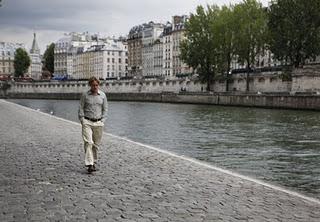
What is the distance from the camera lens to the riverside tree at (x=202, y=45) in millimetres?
108250

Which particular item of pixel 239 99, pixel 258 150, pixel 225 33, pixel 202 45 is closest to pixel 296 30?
pixel 239 99

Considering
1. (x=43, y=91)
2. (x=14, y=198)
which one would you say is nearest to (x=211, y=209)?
(x=14, y=198)

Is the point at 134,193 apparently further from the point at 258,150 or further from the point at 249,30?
the point at 249,30

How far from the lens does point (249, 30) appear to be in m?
97.3

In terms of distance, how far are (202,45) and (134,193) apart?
97972 millimetres

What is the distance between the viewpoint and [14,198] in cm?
1148

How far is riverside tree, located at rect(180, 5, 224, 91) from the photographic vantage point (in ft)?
355

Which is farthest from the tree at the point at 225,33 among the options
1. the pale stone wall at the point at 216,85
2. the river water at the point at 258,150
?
the river water at the point at 258,150

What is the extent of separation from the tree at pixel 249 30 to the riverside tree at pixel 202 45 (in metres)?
6.99

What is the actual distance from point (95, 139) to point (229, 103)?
80.1 meters

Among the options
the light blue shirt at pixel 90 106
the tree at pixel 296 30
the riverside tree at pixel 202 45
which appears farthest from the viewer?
the riverside tree at pixel 202 45

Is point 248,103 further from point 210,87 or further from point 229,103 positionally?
point 210,87

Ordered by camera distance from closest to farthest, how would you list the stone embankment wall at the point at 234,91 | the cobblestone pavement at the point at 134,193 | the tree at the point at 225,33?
the cobblestone pavement at the point at 134,193 < the stone embankment wall at the point at 234,91 < the tree at the point at 225,33

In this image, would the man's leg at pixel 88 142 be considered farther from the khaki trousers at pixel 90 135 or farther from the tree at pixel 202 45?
the tree at pixel 202 45
